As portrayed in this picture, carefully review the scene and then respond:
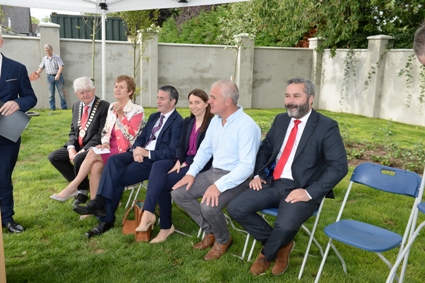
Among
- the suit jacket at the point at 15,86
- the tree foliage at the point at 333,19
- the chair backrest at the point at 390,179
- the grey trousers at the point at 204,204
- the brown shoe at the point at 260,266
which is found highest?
the tree foliage at the point at 333,19

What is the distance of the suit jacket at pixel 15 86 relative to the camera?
386 cm

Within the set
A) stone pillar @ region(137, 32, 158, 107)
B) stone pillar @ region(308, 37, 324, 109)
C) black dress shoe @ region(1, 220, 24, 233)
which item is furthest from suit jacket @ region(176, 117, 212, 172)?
stone pillar @ region(308, 37, 324, 109)

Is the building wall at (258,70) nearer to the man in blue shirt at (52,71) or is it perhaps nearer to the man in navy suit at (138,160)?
the man in blue shirt at (52,71)

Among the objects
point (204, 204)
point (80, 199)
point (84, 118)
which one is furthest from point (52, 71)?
point (204, 204)

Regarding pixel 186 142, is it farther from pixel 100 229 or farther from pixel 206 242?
pixel 100 229

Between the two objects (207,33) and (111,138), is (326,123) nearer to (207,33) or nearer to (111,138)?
(111,138)

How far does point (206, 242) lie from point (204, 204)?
0.51 m

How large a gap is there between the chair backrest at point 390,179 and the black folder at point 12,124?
293 centimetres

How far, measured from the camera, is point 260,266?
343 centimetres

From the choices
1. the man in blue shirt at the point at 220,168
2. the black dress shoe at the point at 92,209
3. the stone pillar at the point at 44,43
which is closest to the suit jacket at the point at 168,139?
the man in blue shirt at the point at 220,168

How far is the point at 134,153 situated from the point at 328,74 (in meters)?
11.8

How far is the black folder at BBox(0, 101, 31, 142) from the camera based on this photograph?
3637 millimetres

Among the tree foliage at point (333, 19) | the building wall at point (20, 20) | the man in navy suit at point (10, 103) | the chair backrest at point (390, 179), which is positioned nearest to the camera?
the chair backrest at point (390, 179)

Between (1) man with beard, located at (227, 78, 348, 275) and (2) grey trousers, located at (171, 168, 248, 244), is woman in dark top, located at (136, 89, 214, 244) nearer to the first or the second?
(2) grey trousers, located at (171, 168, 248, 244)
